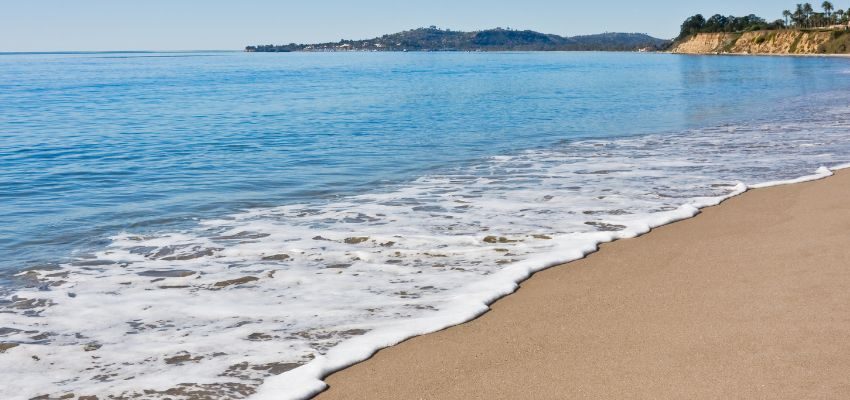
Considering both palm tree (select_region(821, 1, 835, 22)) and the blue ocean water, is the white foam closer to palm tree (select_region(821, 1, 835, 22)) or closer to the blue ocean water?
the blue ocean water

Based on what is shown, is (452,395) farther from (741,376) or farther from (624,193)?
(624,193)

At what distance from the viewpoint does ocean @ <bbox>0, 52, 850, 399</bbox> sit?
5.27 m

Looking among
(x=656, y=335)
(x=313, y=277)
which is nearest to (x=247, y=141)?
(x=313, y=277)

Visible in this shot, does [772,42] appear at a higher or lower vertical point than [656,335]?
higher

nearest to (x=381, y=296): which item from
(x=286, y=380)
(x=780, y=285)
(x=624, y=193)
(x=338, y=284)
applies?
(x=338, y=284)

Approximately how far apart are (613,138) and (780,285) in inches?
540

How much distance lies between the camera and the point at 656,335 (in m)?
5.06

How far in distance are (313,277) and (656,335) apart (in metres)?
3.15

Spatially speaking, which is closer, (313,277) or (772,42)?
(313,277)

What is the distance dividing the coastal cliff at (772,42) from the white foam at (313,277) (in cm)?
11473

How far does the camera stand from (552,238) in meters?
8.14

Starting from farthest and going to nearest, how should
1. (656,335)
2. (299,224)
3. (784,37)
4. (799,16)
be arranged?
(799,16)
(784,37)
(299,224)
(656,335)

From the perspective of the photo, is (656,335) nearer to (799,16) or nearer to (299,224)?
(299,224)

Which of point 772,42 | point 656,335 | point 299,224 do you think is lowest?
point 299,224
